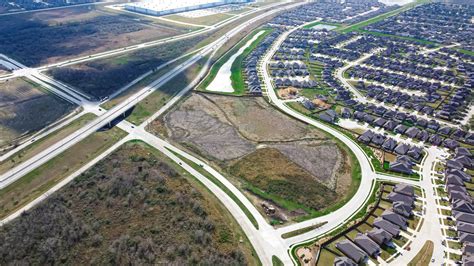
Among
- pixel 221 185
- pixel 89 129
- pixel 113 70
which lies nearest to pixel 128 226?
pixel 221 185

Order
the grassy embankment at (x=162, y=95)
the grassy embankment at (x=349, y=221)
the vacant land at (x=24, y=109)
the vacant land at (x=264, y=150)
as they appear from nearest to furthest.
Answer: the grassy embankment at (x=349, y=221)
the vacant land at (x=264, y=150)
the vacant land at (x=24, y=109)
the grassy embankment at (x=162, y=95)

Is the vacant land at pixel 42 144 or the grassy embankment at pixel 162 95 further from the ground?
the grassy embankment at pixel 162 95

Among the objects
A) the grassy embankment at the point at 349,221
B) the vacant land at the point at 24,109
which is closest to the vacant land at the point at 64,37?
the vacant land at the point at 24,109

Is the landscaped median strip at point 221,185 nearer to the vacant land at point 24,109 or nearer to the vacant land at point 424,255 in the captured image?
the vacant land at point 424,255

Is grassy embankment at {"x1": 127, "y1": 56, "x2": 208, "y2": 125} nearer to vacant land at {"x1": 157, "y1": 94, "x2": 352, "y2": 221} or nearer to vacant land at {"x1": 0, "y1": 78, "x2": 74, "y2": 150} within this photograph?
vacant land at {"x1": 157, "y1": 94, "x2": 352, "y2": 221}

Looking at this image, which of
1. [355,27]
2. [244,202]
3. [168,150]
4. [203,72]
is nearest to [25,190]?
[168,150]

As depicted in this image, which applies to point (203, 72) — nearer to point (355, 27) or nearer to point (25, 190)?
point (25, 190)
